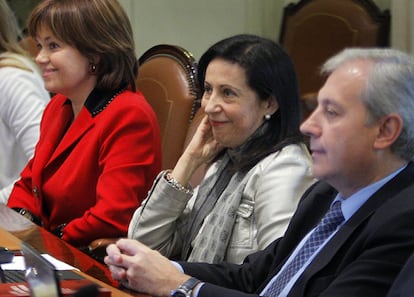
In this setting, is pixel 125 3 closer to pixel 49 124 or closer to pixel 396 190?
pixel 49 124

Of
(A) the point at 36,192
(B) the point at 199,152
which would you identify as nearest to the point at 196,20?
(A) the point at 36,192

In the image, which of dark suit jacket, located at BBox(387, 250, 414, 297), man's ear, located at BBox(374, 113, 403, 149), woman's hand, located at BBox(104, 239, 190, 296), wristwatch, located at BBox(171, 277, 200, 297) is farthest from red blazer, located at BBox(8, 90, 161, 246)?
dark suit jacket, located at BBox(387, 250, 414, 297)

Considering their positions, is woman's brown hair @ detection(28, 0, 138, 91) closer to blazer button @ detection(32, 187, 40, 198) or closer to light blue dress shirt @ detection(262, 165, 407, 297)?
blazer button @ detection(32, 187, 40, 198)

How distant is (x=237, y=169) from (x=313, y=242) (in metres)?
0.51

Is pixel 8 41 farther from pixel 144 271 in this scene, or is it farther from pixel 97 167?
pixel 144 271

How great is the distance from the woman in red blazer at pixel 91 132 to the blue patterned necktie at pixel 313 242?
0.78m

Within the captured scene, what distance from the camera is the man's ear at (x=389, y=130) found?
5.08ft

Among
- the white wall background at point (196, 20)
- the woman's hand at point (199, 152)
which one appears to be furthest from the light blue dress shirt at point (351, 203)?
the white wall background at point (196, 20)

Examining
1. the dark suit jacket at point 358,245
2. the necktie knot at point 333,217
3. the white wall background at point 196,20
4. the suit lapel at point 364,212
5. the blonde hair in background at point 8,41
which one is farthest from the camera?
the white wall background at point 196,20

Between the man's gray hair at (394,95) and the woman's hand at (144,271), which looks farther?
the woman's hand at (144,271)

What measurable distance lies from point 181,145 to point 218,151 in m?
0.46

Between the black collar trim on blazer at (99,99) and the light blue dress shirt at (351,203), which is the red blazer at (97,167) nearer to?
the black collar trim on blazer at (99,99)

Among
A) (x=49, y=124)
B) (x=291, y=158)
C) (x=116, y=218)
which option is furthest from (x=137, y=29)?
(x=291, y=158)

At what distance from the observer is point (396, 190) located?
1.56 metres
